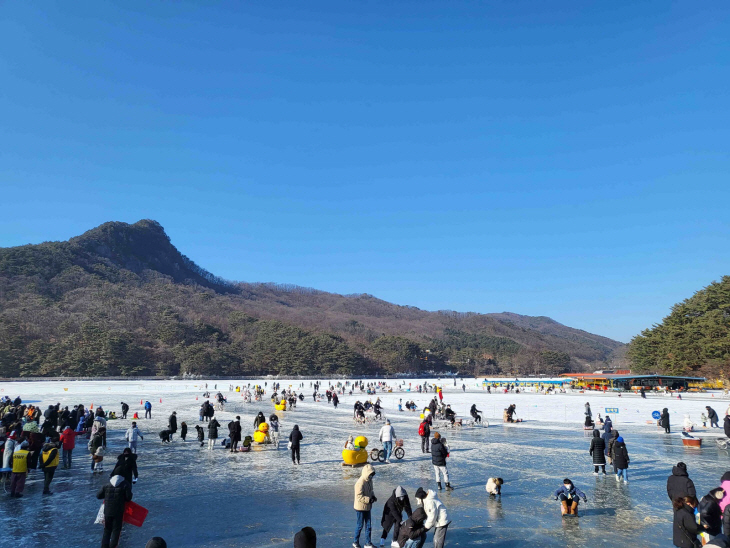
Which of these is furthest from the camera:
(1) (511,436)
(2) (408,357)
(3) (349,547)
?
(2) (408,357)

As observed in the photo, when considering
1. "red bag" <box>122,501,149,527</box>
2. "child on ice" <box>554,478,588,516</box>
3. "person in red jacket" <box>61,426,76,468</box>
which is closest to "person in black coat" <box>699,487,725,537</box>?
"child on ice" <box>554,478,588,516</box>

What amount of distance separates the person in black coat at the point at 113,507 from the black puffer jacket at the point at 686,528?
804 cm

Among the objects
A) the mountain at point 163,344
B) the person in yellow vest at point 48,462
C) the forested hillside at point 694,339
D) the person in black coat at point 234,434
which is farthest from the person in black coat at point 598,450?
the mountain at point 163,344

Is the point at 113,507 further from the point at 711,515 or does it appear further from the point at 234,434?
the point at 234,434

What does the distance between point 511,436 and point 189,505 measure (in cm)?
1519

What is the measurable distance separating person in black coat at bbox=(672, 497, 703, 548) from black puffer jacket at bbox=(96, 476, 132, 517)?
803 cm

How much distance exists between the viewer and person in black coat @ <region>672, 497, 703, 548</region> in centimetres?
650

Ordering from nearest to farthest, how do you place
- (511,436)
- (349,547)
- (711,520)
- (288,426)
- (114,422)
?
(711,520) → (349,547) → (511,436) → (288,426) → (114,422)

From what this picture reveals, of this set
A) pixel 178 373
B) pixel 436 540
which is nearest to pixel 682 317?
pixel 436 540

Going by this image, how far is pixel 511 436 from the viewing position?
72.8 ft

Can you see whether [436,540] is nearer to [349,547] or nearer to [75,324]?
[349,547]

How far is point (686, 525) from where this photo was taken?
257 inches

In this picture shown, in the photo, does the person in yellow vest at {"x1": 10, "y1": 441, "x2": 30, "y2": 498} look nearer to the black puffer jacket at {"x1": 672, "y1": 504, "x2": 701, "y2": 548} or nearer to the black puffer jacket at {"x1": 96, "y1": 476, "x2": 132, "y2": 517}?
the black puffer jacket at {"x1": 96, "y1": 476, "x2": 132, "y2": 517}

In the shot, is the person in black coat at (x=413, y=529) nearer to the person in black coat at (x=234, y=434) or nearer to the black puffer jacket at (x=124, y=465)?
the black puffer jacket at (x=124, y=465)
